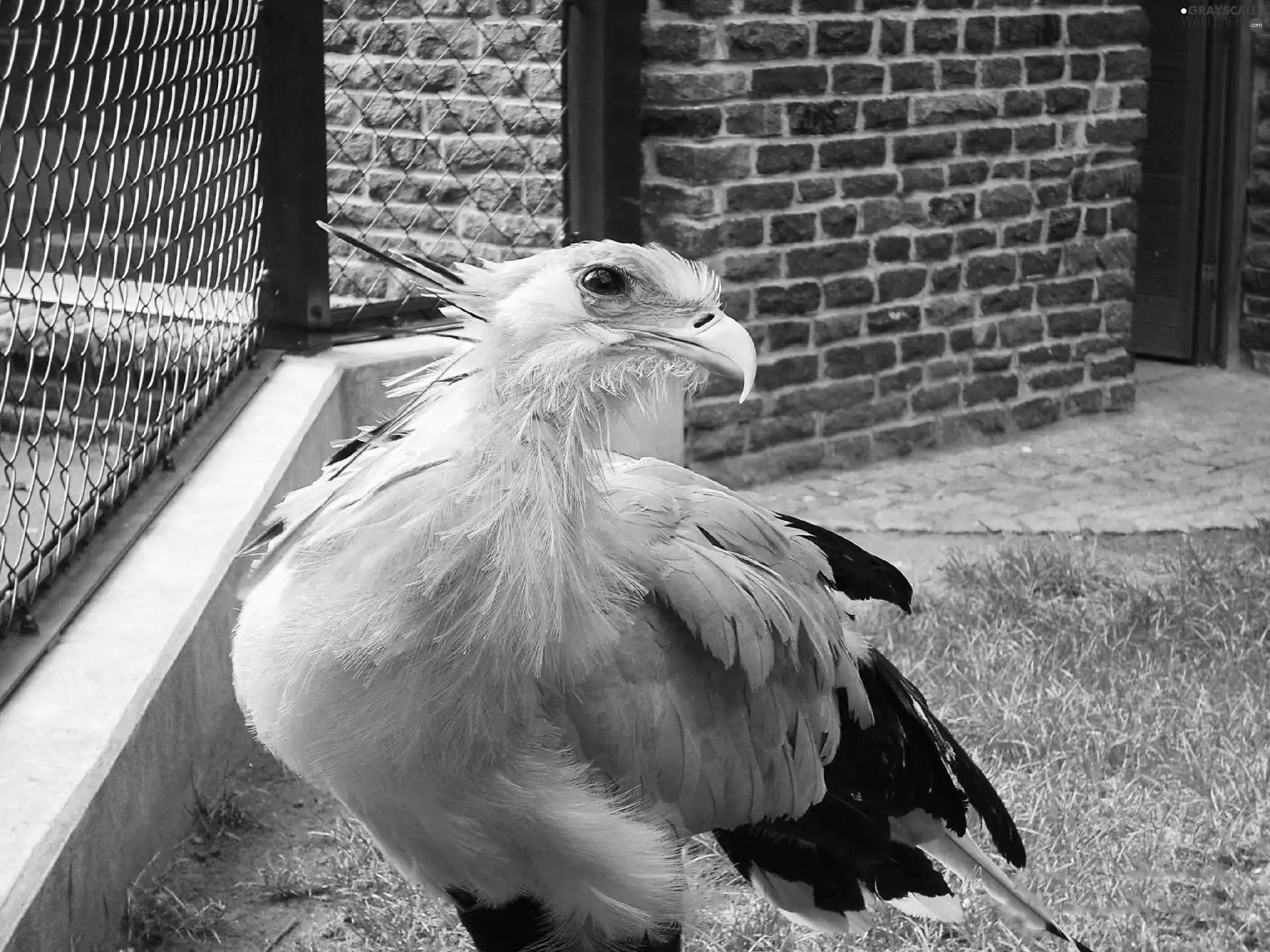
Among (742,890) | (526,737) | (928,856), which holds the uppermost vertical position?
(526,737)

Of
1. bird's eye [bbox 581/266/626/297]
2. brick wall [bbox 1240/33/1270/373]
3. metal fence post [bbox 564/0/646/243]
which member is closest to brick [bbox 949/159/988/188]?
metal fence post [bbox 564/0/646/243]

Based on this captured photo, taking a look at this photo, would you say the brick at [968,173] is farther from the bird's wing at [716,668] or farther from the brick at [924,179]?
the bird's wing at [716,668]

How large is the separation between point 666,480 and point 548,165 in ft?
12.3

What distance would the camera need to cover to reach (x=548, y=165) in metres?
6.47

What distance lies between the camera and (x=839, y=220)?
21.7 feet

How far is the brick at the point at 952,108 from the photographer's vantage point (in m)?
6.75

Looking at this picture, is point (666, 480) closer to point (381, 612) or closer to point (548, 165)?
point (381, 612)

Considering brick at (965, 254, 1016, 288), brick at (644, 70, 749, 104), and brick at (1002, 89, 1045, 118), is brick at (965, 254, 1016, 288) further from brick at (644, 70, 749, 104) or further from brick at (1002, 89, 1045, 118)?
brick at (644, 70, 749, 104)

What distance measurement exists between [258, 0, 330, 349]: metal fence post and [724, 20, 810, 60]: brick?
1.65 m

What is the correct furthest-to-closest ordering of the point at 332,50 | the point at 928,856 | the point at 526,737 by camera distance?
the point at 332,50 < the point at 928,856 < the point at 526,737

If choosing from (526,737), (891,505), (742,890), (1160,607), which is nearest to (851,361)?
(891,505)

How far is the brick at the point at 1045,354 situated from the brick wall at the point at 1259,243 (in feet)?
5.94

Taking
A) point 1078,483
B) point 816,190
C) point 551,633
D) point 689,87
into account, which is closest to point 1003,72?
point 816,190

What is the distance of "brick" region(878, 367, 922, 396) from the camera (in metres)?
6.97
